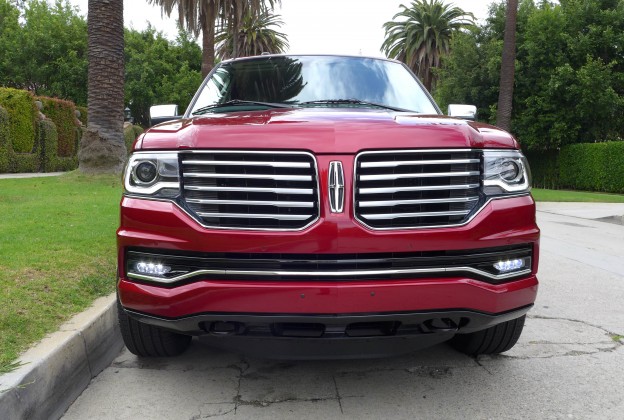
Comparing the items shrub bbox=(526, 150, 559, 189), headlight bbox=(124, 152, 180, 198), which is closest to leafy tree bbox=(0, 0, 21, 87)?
A: shrub bbox=(526, 150, 559, 189)

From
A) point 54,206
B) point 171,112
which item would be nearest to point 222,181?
point 171,112

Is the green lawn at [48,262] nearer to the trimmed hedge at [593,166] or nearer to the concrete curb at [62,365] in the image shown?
the concrete curb at [62,365]

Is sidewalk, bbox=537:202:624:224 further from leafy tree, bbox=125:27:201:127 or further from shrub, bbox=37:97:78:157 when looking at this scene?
leafy tree, bbox=125:27:201:127

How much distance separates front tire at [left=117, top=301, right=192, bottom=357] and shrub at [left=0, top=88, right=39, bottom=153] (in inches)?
697

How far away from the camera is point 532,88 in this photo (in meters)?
27.2

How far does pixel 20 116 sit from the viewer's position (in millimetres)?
19266

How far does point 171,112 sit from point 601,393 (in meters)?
3.39

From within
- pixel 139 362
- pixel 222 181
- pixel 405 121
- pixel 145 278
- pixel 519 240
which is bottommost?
pixel 139 362

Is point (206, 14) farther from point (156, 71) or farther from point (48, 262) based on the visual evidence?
point (156, 71)

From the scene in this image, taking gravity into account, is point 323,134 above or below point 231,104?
below

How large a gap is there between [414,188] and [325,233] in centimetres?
50

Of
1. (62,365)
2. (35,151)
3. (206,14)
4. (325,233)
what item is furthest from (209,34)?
(325,233)

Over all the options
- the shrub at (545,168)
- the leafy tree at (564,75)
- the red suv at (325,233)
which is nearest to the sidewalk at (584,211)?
the leafy tree at (564,75)

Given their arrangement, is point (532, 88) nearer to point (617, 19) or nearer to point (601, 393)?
point (617, 19)
